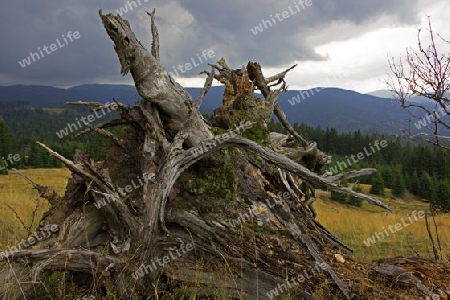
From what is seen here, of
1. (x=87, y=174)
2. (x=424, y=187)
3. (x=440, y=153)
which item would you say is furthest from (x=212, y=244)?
(x=440, y=153)

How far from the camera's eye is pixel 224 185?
4652 mm

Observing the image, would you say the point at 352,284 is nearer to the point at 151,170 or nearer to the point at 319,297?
the point at 319,297

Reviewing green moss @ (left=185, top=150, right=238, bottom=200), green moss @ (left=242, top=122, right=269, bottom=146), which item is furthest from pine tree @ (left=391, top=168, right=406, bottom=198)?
green moss @ (left=185, top=150, right=238, bottom=200)

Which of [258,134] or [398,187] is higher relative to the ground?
[258,134]

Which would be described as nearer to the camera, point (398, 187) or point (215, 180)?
point (215, 180)

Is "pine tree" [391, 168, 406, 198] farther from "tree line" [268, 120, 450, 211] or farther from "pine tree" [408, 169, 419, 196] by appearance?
"pine tree" [408, 169, 419, 196]

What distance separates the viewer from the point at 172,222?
4219mm

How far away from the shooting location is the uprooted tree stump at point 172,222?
12.4 ft

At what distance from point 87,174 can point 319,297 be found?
302cm

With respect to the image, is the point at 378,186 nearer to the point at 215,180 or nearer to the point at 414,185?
the point at 414,185

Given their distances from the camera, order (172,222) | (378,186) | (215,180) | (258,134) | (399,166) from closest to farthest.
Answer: (172,222)
(215,180)
(258,134)
(378,186)
(399,166)

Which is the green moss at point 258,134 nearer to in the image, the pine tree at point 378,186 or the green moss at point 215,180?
the green moss at point 215,180

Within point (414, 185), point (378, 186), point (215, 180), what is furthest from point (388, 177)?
point (215, 180)

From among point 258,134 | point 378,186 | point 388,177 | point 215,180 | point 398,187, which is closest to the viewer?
point 215,180
